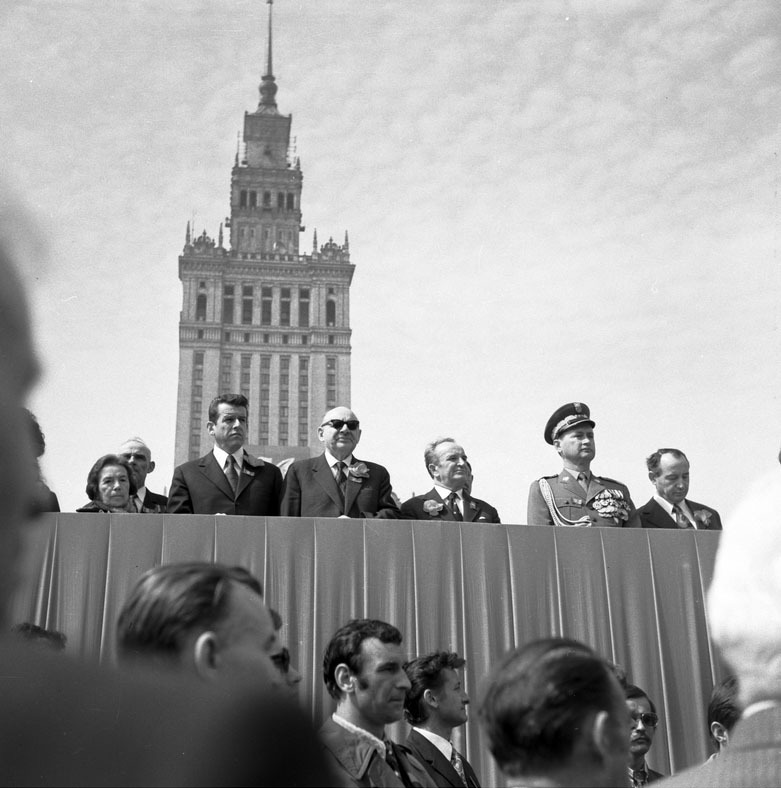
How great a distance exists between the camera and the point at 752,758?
1257mm

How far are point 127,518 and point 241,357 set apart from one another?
7527 cm

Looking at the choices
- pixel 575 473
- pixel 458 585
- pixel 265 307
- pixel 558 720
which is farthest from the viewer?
pixel 265 307

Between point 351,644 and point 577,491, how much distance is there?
240 centimetres

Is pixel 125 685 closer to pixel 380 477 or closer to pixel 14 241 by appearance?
pixel 14 241

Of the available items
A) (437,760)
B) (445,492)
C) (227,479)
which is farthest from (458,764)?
(227,479)

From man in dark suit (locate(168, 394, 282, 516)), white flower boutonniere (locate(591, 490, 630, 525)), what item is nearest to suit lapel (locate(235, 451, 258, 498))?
man in dark suit (locate(168, 394, 282, 516))

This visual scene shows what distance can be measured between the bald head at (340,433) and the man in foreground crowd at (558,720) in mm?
3859

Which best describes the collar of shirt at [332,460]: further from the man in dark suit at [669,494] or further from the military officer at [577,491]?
the man in dark suit at [669,494]

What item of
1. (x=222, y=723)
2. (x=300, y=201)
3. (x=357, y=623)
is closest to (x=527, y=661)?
(x=222, y=723)

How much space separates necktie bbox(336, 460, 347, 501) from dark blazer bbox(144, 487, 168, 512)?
947 millimetres

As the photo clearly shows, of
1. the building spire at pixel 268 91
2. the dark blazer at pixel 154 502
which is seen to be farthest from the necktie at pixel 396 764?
the building spire at pixel 268 91

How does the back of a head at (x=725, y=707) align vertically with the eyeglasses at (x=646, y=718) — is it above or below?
above

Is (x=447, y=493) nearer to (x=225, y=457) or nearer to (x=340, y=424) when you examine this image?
(x=340, y=424)

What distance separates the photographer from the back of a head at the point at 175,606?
0.79 metres
